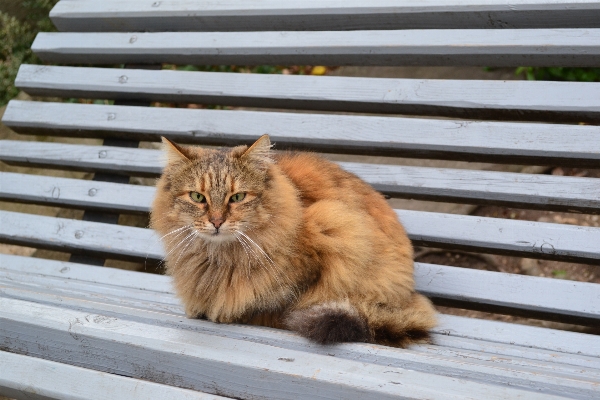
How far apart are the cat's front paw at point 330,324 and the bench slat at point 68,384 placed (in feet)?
1.13

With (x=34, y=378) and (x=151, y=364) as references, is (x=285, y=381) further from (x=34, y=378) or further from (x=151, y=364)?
(x=34, y=378)

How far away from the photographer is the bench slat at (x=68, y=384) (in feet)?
5.12

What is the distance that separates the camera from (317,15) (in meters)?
3.03

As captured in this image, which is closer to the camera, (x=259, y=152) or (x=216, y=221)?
(x=216, y=221)

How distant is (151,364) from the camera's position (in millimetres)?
1675

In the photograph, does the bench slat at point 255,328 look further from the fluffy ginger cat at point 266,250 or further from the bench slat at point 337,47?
the bench slat at point 337,47

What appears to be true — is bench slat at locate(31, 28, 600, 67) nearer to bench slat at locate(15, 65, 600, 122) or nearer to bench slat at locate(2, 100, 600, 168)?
bench slat at locate(15, 65, 600, 122)

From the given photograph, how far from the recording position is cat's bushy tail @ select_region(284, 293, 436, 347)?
1.76 meters

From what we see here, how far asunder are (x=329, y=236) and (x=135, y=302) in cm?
76

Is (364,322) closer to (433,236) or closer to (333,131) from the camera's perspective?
(433,236)

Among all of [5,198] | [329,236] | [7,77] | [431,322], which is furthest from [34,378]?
[7,77]

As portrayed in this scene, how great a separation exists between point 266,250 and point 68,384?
0.75 meters

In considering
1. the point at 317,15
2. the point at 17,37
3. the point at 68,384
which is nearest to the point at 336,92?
the point at 317,15

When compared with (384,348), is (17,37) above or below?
above
